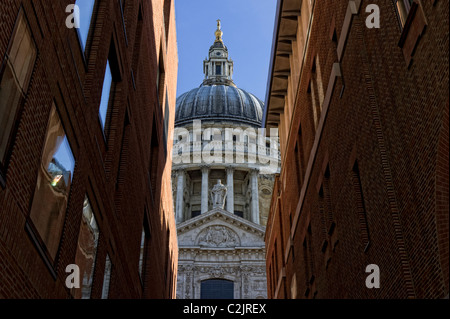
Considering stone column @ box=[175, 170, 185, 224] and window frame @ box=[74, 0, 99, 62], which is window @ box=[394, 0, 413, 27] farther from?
stone column @ box=[175, 170, 185, 224]

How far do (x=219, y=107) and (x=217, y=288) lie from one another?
160 ft

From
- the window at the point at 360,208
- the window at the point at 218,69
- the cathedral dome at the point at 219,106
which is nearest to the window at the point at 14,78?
the window at the point at 360,208

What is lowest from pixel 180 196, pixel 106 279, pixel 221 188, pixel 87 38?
pixel 106 279

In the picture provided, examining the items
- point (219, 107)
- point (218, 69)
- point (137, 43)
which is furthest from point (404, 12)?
point (218, 69)

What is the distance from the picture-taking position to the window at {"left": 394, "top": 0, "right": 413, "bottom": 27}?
1098 centimetres

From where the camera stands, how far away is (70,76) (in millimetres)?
11898

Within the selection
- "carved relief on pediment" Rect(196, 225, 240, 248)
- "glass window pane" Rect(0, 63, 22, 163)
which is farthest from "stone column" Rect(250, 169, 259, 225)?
"glass window pane" Rect(0, 63, 22, 163)

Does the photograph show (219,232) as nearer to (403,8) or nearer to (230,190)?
(230,190)

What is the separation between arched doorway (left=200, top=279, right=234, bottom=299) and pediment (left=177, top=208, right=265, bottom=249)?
3.83 metres

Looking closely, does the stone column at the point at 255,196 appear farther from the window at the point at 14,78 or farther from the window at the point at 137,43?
the window at the point at 14,78

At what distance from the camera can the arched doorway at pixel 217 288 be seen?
58781 millimetres

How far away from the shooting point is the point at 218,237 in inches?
2506
